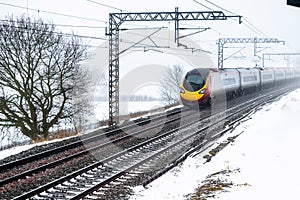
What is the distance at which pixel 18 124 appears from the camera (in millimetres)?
20359

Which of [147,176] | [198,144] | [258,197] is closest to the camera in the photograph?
[258,197]

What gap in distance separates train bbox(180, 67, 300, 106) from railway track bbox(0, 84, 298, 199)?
5.88m

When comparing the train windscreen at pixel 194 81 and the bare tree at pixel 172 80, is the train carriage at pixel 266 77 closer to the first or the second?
the train windscreen at pixel 194 81

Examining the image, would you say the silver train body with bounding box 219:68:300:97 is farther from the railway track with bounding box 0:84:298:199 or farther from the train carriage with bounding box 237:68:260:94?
the railway track with bounding box 0:84:298:199

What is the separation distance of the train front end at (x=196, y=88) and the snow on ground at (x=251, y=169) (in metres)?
9.38

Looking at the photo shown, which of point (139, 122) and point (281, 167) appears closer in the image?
point (281, 167)

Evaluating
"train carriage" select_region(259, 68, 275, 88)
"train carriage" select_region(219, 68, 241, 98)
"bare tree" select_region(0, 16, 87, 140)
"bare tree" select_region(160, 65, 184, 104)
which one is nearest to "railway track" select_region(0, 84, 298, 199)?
"train carriage" select_region(219, 68, 241, 98)

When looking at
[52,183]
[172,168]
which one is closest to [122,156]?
[172,168]

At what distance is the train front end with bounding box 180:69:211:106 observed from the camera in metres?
20.5

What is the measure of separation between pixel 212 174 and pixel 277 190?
2274 mm

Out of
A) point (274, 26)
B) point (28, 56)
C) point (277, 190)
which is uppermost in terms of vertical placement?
point (274, 26)

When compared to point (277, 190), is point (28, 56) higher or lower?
higher

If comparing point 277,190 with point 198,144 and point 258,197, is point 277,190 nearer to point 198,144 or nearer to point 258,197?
point 258,197

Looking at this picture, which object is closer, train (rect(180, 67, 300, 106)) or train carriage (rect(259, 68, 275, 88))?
train (rect(180, 67, 300, 106))
